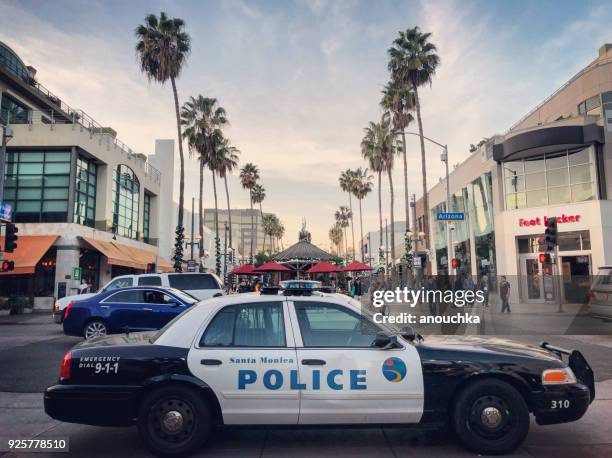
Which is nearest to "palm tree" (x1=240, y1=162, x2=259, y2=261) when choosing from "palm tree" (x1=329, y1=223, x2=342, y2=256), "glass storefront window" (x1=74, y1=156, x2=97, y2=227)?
"glass storefront window" (x1=74, y1=156, x2=97, y2=227)

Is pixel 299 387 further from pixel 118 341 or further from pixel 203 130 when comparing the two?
pixel 203 130

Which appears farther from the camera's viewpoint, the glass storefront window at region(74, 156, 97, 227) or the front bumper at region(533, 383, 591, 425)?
the glass storefront window at region(74, 156, 97, 227)

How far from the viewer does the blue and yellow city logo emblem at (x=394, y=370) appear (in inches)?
180

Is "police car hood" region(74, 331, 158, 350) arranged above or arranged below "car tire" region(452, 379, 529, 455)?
above

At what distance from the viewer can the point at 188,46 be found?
3344 cm

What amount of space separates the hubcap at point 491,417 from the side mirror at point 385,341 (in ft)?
3.59

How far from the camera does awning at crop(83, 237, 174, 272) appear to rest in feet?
102

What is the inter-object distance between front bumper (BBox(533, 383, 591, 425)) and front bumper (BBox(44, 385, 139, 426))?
3.98 meters

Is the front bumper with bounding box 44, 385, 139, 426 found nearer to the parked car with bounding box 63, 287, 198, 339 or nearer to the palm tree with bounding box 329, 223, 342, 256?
the parked car with bounding box 63, 287, 198, 339

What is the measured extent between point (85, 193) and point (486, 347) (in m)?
33.0

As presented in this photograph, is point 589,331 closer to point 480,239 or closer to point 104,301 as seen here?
point 104,301

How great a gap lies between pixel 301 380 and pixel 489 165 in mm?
28785

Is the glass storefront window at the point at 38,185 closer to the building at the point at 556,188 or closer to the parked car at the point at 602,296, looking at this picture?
the building at the point at 556,188

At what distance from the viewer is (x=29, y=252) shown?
27.3 meters
